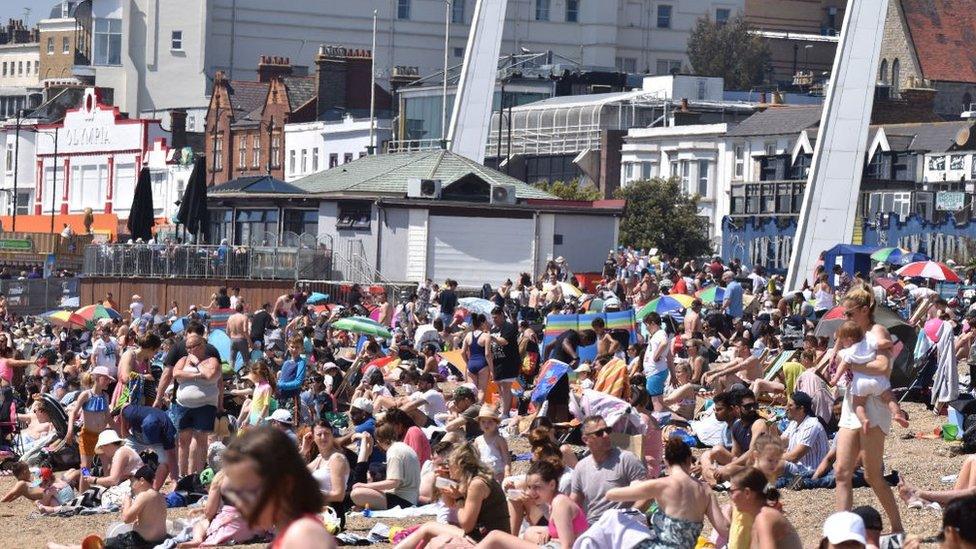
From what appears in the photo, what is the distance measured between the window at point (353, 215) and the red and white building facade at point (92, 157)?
3875 centimetres

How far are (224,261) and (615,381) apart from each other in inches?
933

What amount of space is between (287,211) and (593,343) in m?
23.4

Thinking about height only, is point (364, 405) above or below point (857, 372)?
below

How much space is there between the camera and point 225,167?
76875 millimetres

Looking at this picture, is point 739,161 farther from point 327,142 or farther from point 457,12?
point 457,12

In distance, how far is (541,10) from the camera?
96.7m

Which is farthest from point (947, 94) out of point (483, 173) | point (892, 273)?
point (892, 273)

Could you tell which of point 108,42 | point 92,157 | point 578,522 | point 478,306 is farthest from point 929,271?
point 108,42

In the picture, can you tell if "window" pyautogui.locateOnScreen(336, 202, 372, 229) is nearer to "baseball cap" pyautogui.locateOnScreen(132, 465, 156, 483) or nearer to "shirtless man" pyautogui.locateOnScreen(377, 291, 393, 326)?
"shirtless man" pyautogui.locateOnScreen(377, 291, 393, 326)

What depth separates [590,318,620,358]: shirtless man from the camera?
20047mm

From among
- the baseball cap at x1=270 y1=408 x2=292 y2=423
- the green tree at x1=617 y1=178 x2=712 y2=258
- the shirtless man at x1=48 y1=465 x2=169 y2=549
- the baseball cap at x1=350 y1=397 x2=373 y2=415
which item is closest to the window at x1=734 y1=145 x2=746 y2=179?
the green tree at x1=617 y1=178 x2=712 y2=258

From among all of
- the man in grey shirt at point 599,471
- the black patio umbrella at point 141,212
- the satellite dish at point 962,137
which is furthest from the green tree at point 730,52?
the man in grey shirt at point 599,471

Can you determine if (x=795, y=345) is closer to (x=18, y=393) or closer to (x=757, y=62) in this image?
(x=18, y=393)

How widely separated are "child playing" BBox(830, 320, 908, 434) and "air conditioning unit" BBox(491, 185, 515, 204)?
3087 centimetres
